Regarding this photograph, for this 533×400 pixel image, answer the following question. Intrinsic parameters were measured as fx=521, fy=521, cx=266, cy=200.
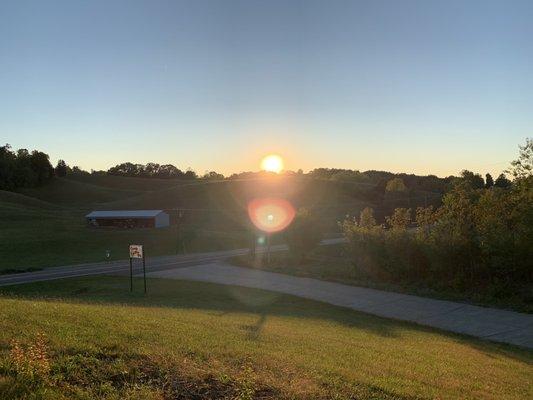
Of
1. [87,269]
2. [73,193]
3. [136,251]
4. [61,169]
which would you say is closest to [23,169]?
[73,193]

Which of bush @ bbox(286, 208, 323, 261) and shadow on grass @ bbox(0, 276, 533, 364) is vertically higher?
bush @ bbox(286, 208, 323, 261)

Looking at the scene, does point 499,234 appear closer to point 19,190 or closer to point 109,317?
point 109,317

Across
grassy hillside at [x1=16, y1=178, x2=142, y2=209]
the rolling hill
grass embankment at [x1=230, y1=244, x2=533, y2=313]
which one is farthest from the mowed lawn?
grassy hillside at [x1=16, y1=178, x2=142, y2=209]

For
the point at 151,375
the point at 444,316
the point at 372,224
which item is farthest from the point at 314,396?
the point at 372,224

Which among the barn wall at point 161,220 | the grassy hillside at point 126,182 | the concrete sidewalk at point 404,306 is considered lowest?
the concrete sidewalk at point 404,306

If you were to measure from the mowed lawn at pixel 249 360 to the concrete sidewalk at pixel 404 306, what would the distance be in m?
1.76

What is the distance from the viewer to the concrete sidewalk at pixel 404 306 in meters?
15.3

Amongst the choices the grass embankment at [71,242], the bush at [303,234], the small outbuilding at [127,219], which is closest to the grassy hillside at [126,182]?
the small outbuilding at [127,219]

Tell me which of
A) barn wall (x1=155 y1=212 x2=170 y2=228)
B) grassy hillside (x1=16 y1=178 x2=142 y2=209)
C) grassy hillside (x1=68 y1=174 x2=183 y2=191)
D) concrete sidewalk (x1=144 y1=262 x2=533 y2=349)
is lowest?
concrete sidewalk (x1=144 y1=262 x2=533 y2=349)

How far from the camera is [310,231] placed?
112 feet

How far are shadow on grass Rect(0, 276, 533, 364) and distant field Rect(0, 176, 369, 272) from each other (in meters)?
12.4

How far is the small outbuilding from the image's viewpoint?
6631cm

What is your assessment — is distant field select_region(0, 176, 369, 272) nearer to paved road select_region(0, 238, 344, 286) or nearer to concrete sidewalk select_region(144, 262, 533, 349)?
paved road select_region(0, 238, 344, 286)

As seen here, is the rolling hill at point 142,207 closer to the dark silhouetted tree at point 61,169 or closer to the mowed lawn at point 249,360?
the dark silhouetted tree at point 61,169
